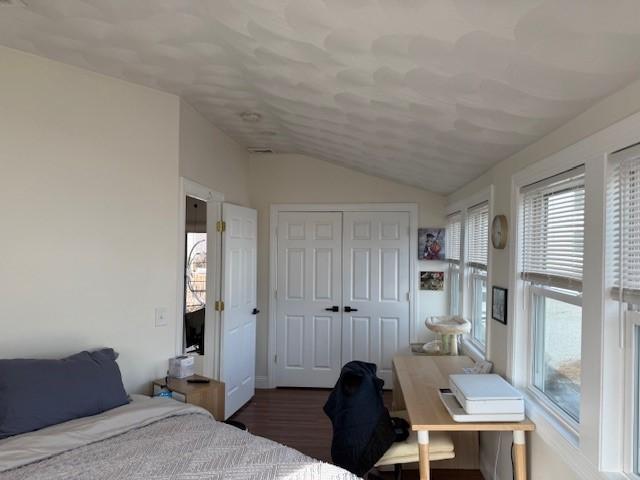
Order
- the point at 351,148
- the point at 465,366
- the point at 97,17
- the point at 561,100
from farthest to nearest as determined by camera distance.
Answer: the point at 351,148 → the point at 465,366 → the point at 97,17 → the point at 561,100

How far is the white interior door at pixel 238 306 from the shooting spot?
12.7 feet

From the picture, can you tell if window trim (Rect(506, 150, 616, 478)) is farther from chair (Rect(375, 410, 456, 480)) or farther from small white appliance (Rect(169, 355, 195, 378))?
small white appliance (Rect(169, 355, 195, 378))

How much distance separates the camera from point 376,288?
15.7 ft

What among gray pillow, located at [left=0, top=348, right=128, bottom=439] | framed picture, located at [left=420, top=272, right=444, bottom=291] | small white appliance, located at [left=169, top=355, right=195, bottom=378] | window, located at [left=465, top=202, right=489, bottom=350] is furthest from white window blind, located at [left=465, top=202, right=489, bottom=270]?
gray pillow, located at [left=0, top=348, right=128, bottom=439]

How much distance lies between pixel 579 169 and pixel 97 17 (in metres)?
2.31

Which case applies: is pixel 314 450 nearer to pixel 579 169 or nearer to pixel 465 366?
pixel 465 366

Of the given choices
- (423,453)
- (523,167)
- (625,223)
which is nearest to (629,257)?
(625,223)

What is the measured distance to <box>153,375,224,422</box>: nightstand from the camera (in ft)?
9.05

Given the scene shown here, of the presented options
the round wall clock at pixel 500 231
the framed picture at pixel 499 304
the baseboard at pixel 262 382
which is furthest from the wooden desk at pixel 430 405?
the baseboard at pixel 262 382

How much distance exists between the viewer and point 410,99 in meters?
2.18

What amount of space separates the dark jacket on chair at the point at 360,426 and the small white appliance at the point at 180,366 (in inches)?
47.9

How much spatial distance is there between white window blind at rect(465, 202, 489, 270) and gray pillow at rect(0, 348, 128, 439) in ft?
8.30

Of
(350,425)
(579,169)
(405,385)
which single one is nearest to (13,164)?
(350,425)

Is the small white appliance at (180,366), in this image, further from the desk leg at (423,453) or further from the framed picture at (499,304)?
the framed picture at (499,304)
